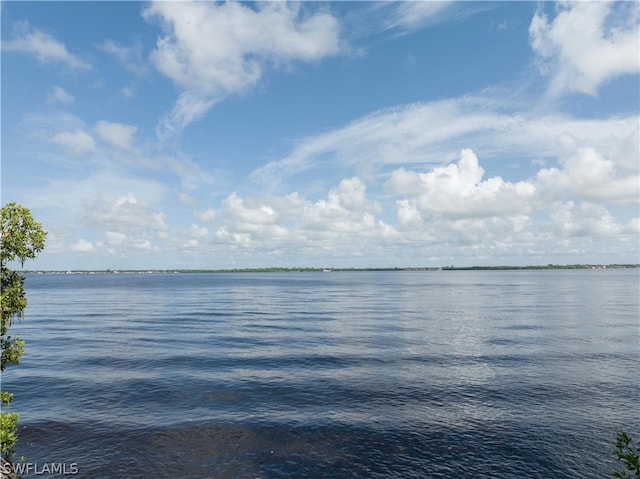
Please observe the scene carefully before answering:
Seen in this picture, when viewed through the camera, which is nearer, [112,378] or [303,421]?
[303,421]

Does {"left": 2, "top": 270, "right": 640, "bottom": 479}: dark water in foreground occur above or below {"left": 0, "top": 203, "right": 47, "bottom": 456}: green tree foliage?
below

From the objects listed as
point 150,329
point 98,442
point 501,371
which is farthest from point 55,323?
point 501,371

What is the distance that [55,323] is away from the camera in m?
91.6

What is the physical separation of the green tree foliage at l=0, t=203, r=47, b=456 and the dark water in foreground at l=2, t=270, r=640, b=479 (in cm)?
1078

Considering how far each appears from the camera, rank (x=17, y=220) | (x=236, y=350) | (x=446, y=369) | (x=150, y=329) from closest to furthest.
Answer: (x=17, y=220) < (x=446, y=369) < (x=236, y=350) < (x=150, y=329)

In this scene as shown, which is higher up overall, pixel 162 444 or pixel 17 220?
pixel 17 220

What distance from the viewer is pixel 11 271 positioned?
784 inches

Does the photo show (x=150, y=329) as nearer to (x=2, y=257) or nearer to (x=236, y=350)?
(x=236, y=350)

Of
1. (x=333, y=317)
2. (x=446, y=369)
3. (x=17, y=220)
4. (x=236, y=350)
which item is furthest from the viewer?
(x=333, y=317)

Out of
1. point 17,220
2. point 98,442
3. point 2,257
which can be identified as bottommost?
point 98,442

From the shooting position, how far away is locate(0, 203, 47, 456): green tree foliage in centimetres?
1838

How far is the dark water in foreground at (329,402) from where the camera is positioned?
27828 mm

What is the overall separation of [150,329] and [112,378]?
37.7 m

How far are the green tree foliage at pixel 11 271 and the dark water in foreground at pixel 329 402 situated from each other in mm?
10785
